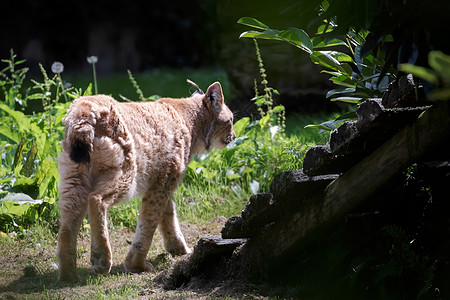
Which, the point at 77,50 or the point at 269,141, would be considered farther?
the point at 77,50

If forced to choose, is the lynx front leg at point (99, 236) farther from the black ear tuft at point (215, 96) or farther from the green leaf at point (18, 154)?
the green leaf at point (18, 154)

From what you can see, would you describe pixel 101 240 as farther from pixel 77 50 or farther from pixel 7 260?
pixel 77 50

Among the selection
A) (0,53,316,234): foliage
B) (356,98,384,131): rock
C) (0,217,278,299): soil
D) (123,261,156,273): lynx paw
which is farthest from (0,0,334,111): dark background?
(356,98,384,131): rock

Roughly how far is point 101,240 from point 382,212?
6.38ft

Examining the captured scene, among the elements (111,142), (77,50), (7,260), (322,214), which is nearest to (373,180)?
(322,214)

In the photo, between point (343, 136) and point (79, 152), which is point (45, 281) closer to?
point (79, 152)

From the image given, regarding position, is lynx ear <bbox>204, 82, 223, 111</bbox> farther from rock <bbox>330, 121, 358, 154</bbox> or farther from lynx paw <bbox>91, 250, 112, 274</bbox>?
rock <bbox>330, 121, 358, 154</bbox>

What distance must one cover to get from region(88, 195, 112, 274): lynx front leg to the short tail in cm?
35

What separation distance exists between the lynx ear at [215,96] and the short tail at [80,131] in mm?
1460

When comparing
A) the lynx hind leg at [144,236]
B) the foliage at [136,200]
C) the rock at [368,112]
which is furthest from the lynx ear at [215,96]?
the rock at [368,112]

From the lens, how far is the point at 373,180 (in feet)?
10.6

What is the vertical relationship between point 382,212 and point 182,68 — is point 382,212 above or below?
below

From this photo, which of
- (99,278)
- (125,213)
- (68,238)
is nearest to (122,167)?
(68,238)

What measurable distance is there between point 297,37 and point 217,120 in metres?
1.99
